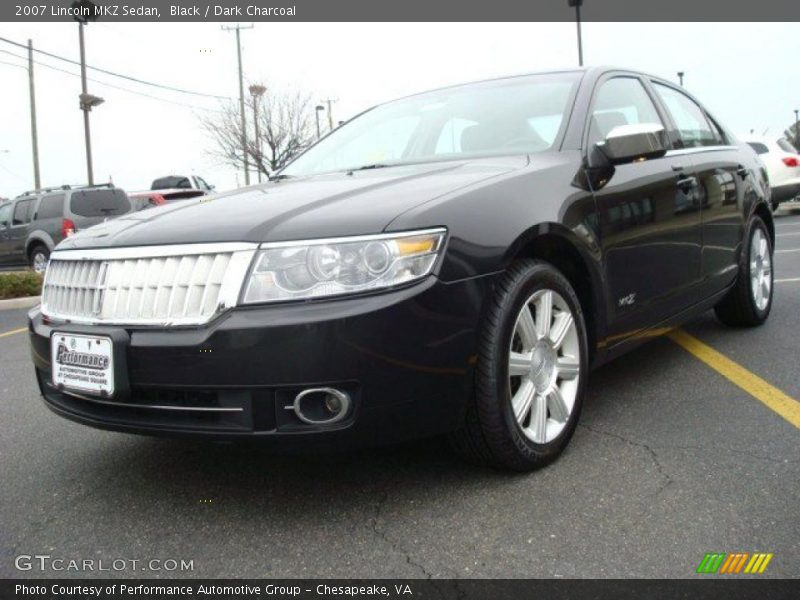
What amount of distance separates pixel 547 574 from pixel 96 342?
1522 millimetres

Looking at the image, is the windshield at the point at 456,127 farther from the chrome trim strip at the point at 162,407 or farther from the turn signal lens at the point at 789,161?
the turn signal lens at the point at 789,161

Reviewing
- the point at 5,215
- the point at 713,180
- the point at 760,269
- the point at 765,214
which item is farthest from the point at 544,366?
the point at 5,215

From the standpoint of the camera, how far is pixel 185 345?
7.18ft

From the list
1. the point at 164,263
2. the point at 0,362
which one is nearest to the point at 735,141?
the point at 164,263

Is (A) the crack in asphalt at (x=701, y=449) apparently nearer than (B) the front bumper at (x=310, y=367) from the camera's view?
No

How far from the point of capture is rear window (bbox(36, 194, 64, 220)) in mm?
13914

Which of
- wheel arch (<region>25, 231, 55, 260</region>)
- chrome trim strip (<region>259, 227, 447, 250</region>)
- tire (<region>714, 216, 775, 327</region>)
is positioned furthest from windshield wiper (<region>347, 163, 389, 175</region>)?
wheel arch (<region>25, 231, 55, 260</region>)

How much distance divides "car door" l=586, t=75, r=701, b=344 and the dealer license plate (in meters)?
1.90

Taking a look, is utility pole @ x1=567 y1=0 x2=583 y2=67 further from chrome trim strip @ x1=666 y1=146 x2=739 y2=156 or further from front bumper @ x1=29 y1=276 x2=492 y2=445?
front bumper @ x1=29 y1=276 x2=492 y2=445

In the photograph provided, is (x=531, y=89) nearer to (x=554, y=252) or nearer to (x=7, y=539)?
(x=554, y=252)

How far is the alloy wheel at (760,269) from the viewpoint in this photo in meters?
4.70

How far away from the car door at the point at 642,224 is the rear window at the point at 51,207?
12.5 m

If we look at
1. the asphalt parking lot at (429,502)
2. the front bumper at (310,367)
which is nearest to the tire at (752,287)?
the asphalt parking lot at (429,502)
